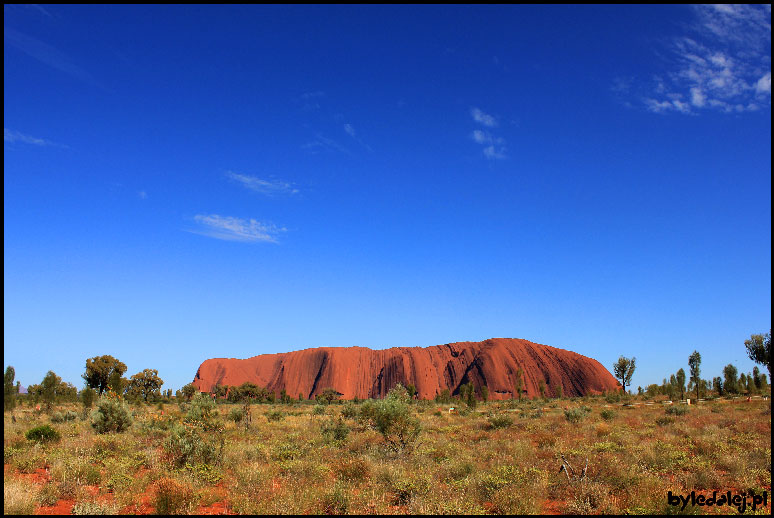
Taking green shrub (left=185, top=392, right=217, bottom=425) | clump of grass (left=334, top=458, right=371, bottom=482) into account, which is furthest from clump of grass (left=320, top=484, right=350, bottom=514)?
green shrub (left=185, top=392, right=217, bottom=425)

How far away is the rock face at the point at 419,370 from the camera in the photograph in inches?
4839

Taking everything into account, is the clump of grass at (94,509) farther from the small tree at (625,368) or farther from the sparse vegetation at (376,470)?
the small tree at (625,368)

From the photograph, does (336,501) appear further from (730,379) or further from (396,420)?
(730,379)

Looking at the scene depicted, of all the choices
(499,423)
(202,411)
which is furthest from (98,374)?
(499,423)

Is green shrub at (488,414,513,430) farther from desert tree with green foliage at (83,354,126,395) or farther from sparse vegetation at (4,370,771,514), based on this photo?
desert tree with green foliage at (83,354,126,395)

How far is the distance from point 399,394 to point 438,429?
7.04 metres

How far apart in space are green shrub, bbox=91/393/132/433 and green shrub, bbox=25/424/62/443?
2828 millimetres

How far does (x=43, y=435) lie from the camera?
17141mm

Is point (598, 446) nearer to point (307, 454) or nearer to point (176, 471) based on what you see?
point (307, 454)

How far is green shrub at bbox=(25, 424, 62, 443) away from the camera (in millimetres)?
16844

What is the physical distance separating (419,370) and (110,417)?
12509 cm

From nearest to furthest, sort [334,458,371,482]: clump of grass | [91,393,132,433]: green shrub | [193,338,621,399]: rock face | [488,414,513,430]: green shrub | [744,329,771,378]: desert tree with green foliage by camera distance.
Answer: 1. [334,458,371,482]: clump of grass
2. [91,393,132,433]: green shrub
3. [488,414,513,430]: green shrub
4. [744,329,771,378]: desert tree with green foliage
5. [193,338,621,399]: rock face

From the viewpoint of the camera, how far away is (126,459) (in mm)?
13203

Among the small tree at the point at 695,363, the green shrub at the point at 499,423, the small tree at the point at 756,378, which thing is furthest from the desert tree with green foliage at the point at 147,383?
the small tree at the point at 756,378
